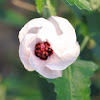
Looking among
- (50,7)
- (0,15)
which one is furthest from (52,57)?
(0,15)

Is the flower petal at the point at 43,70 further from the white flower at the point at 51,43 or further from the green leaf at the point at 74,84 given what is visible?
the green leaf at the point at 74,84

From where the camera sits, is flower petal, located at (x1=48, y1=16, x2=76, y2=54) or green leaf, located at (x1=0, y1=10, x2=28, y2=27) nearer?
flower petal, located at (x1=48, y1=16, x2=76, y2=54)

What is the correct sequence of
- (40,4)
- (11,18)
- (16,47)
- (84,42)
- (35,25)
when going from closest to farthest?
(35,25)
(40,4)
(84,42)
(11,18)
(16,47)

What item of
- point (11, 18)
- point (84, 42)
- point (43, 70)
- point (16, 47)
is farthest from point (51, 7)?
Result: point (16, 47)

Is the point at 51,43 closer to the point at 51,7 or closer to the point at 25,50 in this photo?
the point at 25,50

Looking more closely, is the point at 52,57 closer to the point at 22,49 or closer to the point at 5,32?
the point at 22,49

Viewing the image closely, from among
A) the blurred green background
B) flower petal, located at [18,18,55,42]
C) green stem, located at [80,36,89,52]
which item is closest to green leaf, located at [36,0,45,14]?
the blurred green background

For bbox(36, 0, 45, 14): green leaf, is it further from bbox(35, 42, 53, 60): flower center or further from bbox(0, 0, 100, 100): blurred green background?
bbox(35, 42, 53, 60): flower center
